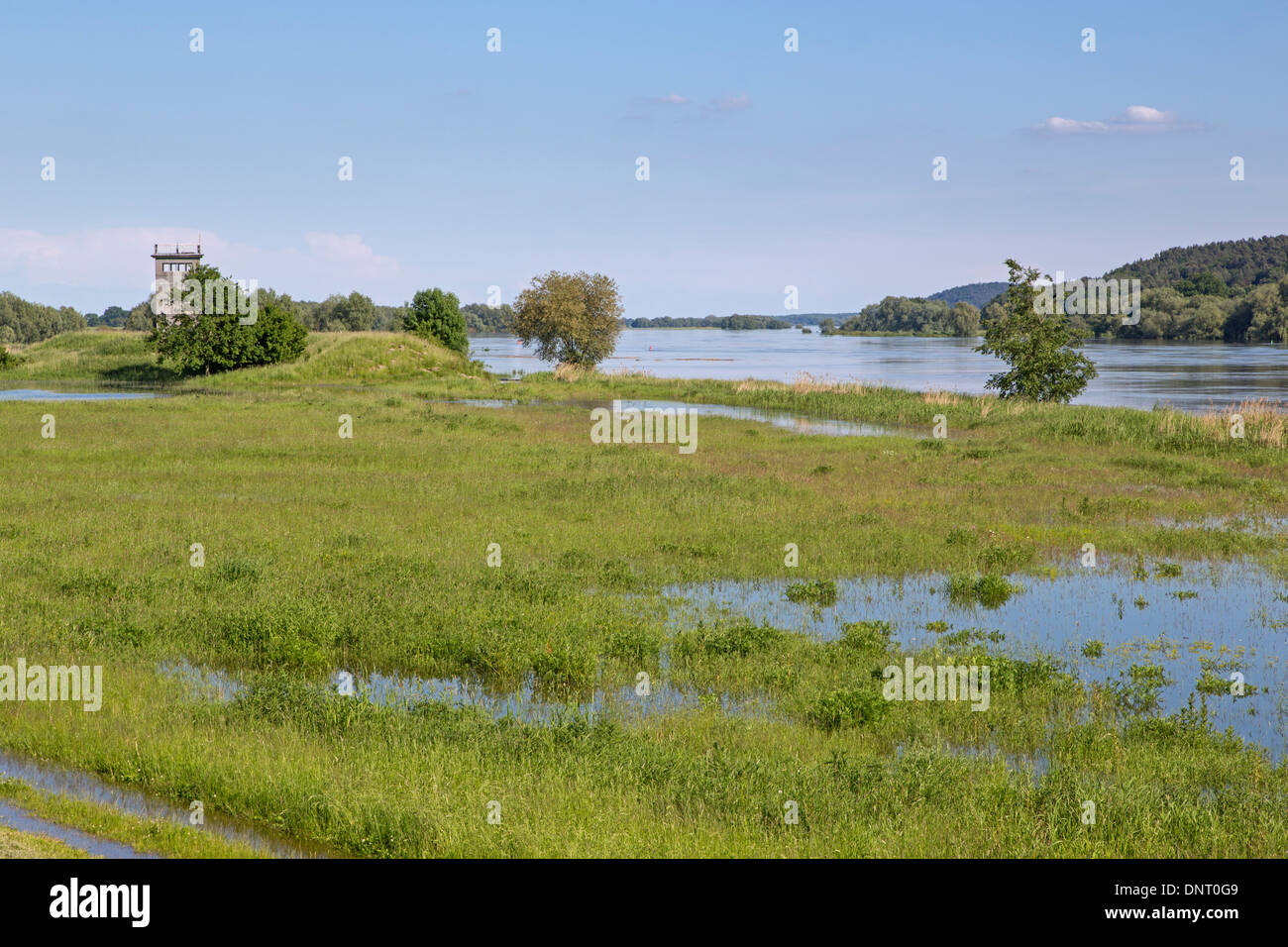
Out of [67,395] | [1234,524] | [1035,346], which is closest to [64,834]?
[1234,524]

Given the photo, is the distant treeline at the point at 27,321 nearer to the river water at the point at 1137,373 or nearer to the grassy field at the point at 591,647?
the river water at the point at 1137,373

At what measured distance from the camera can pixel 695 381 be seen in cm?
7894

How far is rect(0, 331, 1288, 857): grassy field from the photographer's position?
28.5 ft

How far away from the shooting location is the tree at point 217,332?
257 feet

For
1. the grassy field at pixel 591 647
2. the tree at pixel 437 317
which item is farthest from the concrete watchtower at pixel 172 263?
the grassy field at pixel 591 647

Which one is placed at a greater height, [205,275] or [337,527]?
[205,275]

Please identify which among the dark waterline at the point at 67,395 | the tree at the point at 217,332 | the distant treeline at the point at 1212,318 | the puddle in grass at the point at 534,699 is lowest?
the puddle in grass at the point at 534,699

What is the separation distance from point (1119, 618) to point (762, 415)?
137 feet

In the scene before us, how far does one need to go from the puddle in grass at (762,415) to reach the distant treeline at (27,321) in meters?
135

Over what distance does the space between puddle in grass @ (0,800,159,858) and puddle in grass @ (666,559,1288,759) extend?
9412mm

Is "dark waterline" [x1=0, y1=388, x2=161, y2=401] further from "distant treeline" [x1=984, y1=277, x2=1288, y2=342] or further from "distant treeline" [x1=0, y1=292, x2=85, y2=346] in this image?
"distant treeline" [x1=984, y1=277, x2=1288, y2=342]
